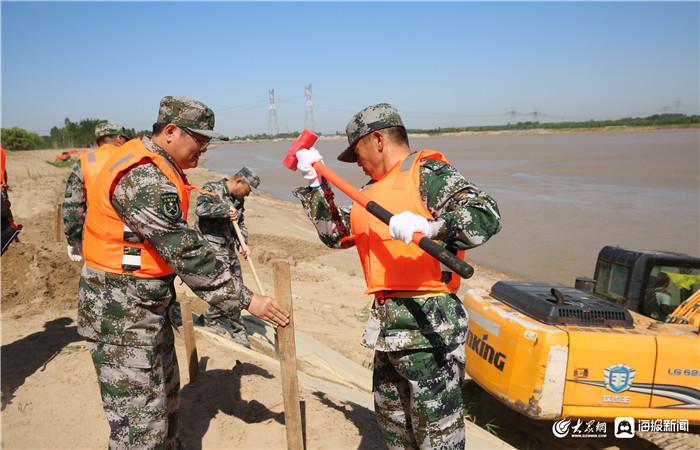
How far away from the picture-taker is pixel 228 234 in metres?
5.70

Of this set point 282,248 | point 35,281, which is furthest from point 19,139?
point 35,281

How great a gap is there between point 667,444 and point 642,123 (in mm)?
104461

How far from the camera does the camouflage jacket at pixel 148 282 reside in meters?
2.37

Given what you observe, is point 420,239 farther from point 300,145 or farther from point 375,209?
point 300,145

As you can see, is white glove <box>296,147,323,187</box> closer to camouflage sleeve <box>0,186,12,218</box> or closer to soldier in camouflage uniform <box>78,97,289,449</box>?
soldier in camouflage uniform <box>78,97,289,449</box>

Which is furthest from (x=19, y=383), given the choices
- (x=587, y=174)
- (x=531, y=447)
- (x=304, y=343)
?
→ (x=587, y=174)

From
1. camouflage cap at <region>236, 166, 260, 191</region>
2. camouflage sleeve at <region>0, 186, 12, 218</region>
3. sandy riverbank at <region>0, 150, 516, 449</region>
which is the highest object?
camouflage cap at <region>236, 166, 260, 191</region>

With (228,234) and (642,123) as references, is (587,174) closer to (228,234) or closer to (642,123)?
(228,234)

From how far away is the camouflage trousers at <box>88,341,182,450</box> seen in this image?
253 centimetres

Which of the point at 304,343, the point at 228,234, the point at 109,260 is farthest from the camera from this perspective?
the point at 304,343

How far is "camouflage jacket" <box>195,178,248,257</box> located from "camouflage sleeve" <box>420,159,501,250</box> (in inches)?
134

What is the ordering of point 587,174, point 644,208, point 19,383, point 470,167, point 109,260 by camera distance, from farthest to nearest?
1. point 470,167
2. point 587,174
3. point 644,208
4. point 19,383
5. point 109,260

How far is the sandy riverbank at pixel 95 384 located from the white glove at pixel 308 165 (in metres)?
1.87

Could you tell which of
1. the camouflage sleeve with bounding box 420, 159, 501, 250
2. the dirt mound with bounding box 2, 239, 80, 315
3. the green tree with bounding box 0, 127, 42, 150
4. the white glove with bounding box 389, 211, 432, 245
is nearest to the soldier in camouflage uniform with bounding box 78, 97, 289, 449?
the white glove with bounding box 389, 211, 432, 245
